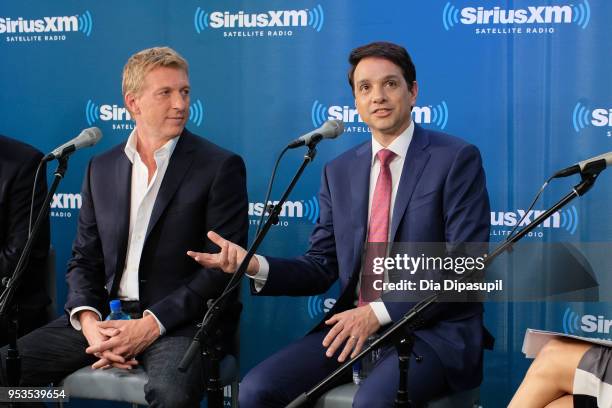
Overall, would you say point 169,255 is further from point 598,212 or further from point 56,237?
point 598,212

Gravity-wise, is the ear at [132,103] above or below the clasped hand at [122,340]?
above

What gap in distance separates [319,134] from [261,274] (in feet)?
2.21

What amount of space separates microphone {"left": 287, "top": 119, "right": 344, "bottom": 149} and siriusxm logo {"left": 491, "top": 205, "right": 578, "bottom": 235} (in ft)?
4.58

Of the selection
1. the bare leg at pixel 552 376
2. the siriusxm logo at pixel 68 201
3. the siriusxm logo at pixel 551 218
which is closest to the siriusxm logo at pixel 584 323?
the siriusxm logo at pixel 551 218

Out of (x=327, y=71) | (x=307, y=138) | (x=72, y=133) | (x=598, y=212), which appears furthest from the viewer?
(x=72, y=133)

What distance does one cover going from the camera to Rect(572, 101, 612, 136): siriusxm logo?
13.3ft

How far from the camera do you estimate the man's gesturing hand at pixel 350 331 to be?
10.2 feet

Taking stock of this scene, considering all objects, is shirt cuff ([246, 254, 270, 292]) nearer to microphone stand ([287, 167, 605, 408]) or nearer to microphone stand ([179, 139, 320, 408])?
microphone stand ([179, 139, 320, 408])

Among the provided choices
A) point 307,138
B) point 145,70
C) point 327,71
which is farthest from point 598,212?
point 145,70

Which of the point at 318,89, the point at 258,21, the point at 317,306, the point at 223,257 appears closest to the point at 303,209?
the point at 317,306

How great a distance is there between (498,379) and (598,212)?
959 millimetres

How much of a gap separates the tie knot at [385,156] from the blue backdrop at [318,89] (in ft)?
2.75

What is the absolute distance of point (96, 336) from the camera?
11.5ft

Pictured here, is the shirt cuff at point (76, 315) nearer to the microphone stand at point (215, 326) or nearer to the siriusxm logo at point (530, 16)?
the microphone stand at point (215, 326)
